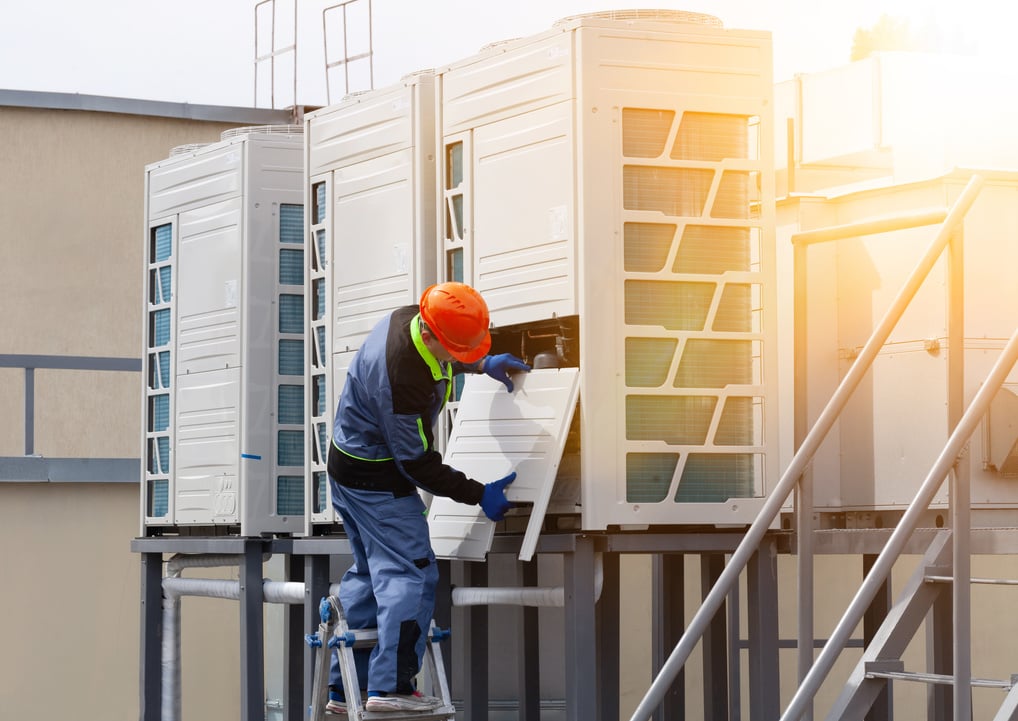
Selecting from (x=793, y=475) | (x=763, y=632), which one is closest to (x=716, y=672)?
(x=763, y=632)

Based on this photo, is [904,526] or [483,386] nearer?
[904,526]

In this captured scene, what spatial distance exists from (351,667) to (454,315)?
5.30ft

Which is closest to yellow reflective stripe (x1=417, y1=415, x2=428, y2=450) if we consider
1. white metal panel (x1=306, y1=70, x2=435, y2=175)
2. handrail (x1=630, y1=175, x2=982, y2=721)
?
handrail (x1=630, y1=175, x2=982, y2=721)

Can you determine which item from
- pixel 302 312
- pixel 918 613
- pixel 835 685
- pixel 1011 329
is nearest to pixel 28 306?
pixel 302 312

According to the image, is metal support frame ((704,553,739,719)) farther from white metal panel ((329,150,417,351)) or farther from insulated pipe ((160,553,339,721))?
insulated pipe ((160,553,339,721))

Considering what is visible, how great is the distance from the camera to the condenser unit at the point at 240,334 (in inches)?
390

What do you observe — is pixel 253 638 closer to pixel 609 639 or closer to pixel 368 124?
pixel 609 639

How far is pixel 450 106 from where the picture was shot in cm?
800

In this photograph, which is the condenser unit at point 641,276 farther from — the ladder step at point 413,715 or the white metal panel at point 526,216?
the ladder step at point 413,715

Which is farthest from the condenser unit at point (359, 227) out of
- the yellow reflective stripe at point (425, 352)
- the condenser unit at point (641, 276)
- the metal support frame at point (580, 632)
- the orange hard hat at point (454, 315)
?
the metal support frame at point (580, 632)

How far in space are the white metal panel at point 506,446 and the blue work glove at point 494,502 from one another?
3.3 inches

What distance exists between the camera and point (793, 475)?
593cm

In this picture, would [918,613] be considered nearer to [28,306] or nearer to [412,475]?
[412,475]

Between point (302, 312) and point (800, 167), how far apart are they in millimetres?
3315
